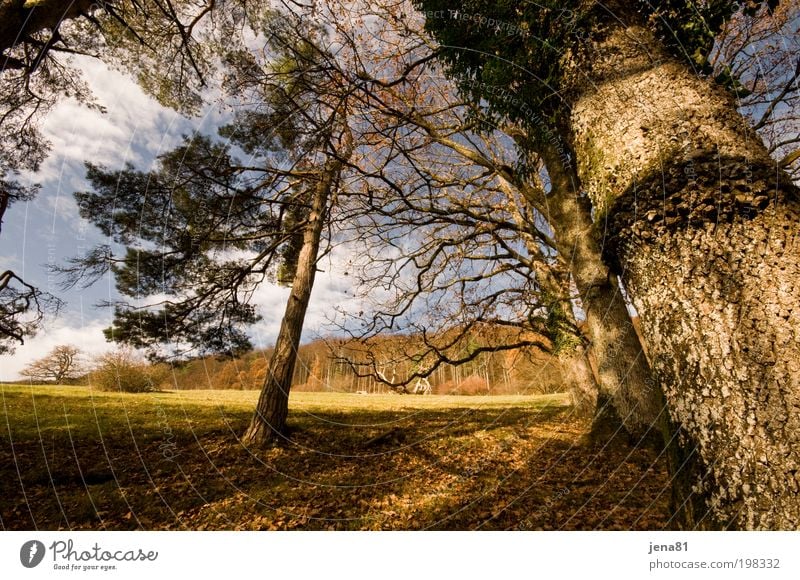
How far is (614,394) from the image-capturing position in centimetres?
532

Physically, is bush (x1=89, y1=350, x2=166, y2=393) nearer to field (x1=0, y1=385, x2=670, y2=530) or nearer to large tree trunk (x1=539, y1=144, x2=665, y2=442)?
field (x1=0, y1=385, x2=670, y2=530)

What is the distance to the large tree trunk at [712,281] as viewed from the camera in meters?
1.20

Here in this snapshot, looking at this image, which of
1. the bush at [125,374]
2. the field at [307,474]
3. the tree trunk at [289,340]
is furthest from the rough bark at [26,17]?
the bush at [125,374]

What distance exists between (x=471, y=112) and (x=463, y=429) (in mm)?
5852

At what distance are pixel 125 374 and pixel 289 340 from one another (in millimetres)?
4768

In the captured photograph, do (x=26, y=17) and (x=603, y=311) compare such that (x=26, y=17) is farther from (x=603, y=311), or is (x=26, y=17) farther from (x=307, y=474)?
(x=603, y=311)

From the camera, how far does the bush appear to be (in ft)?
19.8

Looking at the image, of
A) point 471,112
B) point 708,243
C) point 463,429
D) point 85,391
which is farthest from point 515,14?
point 85,391

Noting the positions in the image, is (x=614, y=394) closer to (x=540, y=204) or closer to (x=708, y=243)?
(x=540, y=204)

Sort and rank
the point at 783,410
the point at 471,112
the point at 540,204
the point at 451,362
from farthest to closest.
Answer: the point at 451,362, the point at 540,204, the point at 471,112, the point at 783,410

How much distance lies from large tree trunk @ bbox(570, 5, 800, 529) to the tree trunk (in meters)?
3.87

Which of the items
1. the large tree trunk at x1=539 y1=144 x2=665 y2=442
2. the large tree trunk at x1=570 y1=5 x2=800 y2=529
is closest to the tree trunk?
the large tree trunk at x1=539 y1=144 x2=665 y2=442

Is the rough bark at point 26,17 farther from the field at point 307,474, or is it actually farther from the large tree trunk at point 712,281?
the large tree trunk at point 712,281
